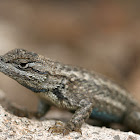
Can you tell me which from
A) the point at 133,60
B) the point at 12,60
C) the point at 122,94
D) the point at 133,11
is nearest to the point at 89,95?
the point at 122,94

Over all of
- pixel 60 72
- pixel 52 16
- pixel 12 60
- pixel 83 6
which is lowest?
pixel 12 60

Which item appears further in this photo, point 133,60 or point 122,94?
point 133,60

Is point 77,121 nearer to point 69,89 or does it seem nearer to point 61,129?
point 61,129

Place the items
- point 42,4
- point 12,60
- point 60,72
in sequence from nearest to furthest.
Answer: point 12,60 → point 60,72 → point 42,4

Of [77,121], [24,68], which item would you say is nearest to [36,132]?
[77,121]

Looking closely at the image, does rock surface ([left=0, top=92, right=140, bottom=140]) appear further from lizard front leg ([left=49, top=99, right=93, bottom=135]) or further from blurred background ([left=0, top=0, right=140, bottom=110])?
blurred background ([left=0, top=0, right=140, bottom=110])

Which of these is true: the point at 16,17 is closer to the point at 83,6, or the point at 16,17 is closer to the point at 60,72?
the point at 83,6
